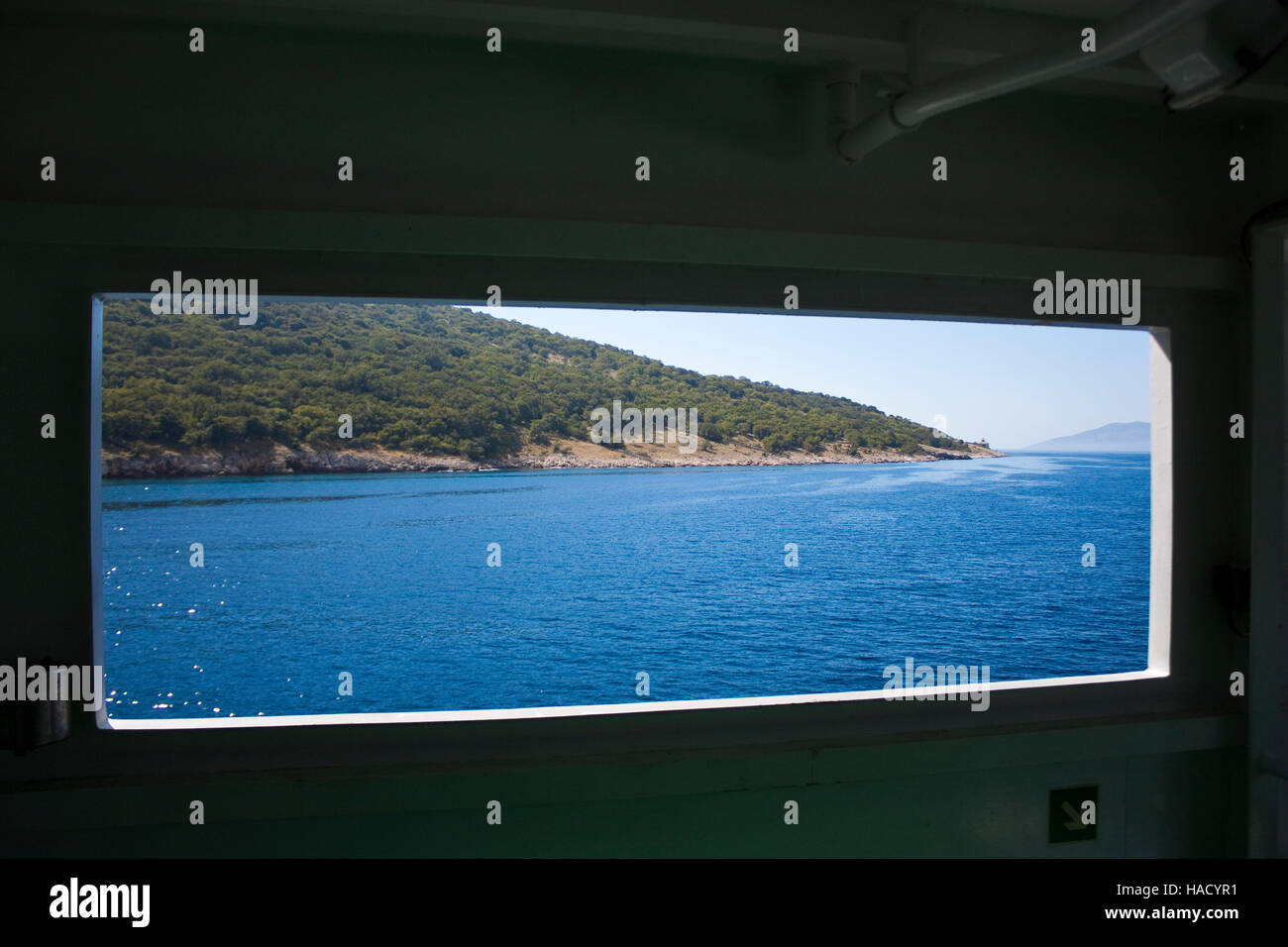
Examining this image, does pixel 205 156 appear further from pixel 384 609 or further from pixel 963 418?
pixel 963 418

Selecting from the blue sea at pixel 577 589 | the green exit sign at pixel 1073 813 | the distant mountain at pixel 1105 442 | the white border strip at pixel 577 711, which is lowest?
the blue sea at pixel 577 589

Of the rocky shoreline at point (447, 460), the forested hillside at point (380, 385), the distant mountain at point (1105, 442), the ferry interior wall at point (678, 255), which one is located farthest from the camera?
the distant mountain at point (1105, 442)

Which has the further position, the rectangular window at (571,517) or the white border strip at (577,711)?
the rectangular window at (571,517)

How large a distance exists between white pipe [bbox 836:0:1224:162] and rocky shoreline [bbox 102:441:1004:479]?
32671 millimetres

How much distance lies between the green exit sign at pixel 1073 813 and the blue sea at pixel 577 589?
2330 centimetres

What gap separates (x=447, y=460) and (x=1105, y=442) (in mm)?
59736

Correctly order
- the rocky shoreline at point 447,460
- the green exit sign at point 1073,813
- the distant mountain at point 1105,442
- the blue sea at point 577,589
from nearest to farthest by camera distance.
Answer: the green exit sign at point 1073,813
the blue sea at point 577,589
the rocky shoreline at point 447,460
the distant mountain at point 1105,442

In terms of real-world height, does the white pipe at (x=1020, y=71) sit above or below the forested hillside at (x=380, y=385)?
below

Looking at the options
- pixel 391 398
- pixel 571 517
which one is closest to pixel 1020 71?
pixel 391 398

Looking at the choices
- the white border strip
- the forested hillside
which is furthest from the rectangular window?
the white border strip

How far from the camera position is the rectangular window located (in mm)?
28203

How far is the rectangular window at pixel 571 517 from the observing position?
2820 centimetres

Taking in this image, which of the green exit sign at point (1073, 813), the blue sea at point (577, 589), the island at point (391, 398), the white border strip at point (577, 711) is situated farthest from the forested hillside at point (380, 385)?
the green exit sign at point (1073, 813)

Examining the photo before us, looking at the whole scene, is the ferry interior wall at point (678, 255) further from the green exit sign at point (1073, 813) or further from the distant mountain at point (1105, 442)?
the distant mountain at point (1105, 442)
